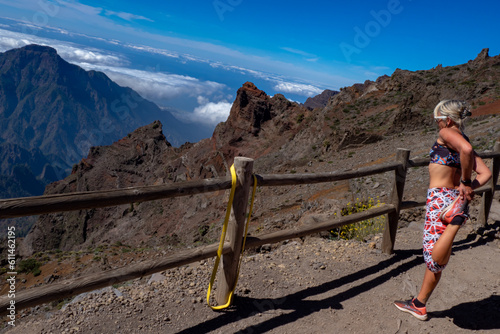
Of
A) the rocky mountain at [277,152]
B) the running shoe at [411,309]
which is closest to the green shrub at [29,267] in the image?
the rocky mountain at [277,152]

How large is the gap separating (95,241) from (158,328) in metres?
40.8

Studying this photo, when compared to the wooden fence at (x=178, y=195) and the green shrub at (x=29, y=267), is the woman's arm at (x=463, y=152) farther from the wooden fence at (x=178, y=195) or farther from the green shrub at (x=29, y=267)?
the green shrub at (x=29, y=267)

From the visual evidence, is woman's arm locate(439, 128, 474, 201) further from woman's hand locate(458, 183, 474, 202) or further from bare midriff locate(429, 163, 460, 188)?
bare midriff locate(429, 163, 460, 188)

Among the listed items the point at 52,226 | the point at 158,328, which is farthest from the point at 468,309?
the point at 52,226

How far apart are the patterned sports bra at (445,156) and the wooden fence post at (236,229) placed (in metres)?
2.01

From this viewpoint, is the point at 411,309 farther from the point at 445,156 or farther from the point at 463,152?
the point at 463,152

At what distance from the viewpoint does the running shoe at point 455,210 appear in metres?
3.43

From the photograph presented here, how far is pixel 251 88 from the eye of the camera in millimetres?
47312

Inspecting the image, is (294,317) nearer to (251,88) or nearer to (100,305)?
(100,305)

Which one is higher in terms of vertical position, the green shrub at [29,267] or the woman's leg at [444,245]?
the woman's leg at [444,245]

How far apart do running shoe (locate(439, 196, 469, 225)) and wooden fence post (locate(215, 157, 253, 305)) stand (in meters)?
2.06

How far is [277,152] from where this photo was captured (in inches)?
1401

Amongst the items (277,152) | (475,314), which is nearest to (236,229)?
(475,314)

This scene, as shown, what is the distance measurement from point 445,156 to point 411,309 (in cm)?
191
